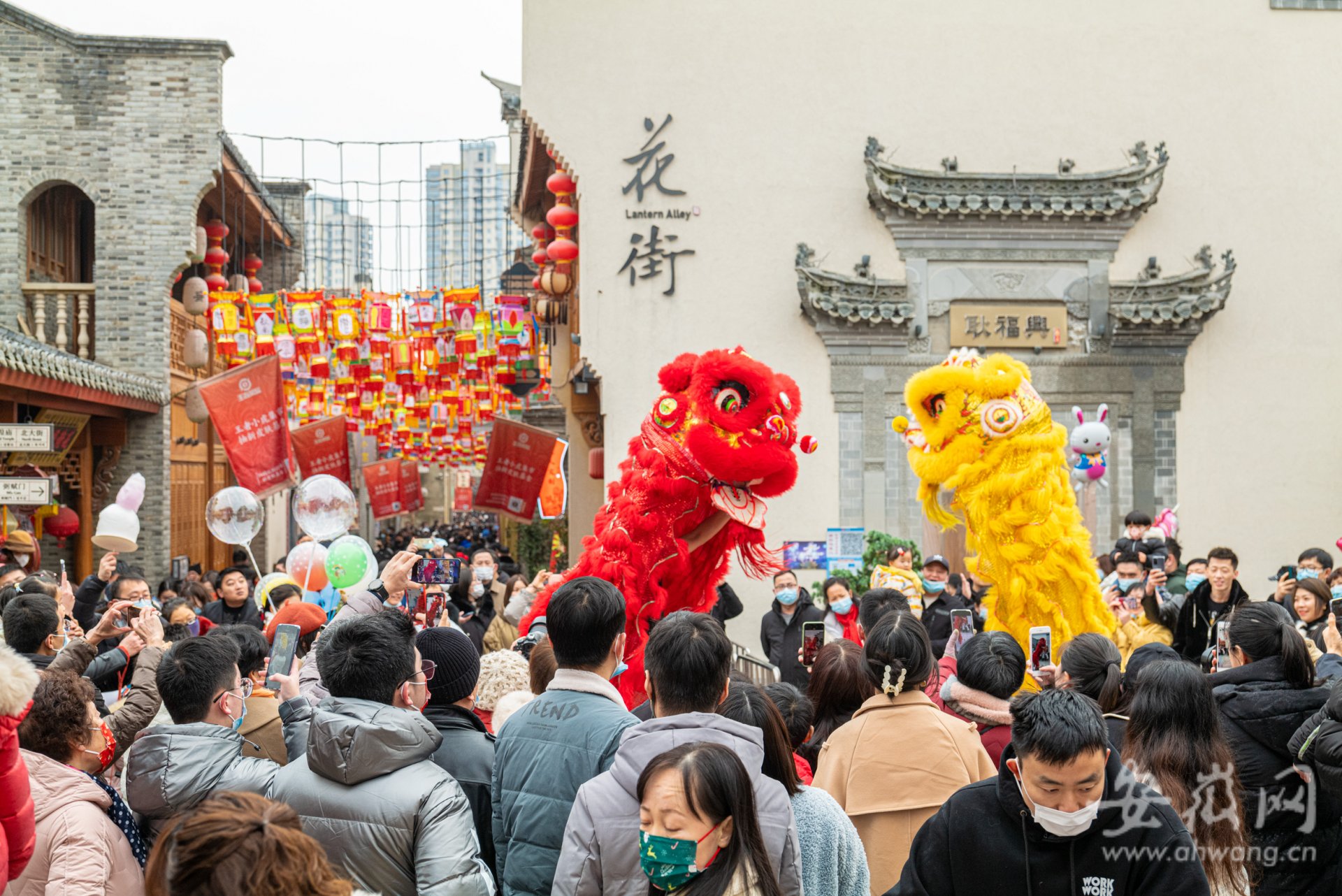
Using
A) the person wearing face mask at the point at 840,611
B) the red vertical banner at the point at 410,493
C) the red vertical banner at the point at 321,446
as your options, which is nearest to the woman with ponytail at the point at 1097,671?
the person wearing face mask at the point at 840,611

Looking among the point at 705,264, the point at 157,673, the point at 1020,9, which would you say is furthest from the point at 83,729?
the point at 1020,9

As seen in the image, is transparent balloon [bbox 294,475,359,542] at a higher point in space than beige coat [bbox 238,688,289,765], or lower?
higher

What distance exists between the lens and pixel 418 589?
5.14 m

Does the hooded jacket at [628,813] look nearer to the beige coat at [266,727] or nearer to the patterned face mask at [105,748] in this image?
the patterned face mask at [105,748]

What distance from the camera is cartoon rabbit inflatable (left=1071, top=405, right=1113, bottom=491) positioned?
1143cm

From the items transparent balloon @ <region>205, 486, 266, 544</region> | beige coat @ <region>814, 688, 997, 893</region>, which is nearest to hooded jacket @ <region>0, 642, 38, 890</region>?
beige coat @ <region>814, 688, 997, 893</region>

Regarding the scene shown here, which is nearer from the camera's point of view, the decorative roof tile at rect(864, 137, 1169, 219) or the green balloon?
the green balloon

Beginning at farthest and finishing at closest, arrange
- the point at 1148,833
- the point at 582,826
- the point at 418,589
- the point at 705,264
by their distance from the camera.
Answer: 1. the point at 705,264
2. the point at 418,589
3. the point at 582,826
4. the point at 1148,833

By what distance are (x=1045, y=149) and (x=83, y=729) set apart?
12.4 m

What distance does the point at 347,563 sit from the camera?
22.1 feet

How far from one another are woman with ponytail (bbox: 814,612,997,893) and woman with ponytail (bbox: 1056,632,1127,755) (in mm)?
487

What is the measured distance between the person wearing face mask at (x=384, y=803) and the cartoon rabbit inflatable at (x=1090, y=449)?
962 centimetres

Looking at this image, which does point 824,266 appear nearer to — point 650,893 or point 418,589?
point 418,589

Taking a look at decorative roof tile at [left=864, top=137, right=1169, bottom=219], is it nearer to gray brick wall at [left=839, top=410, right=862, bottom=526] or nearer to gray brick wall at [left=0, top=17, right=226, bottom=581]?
gray brick wall at [left=839, top=410, right=862, bottom=526]
